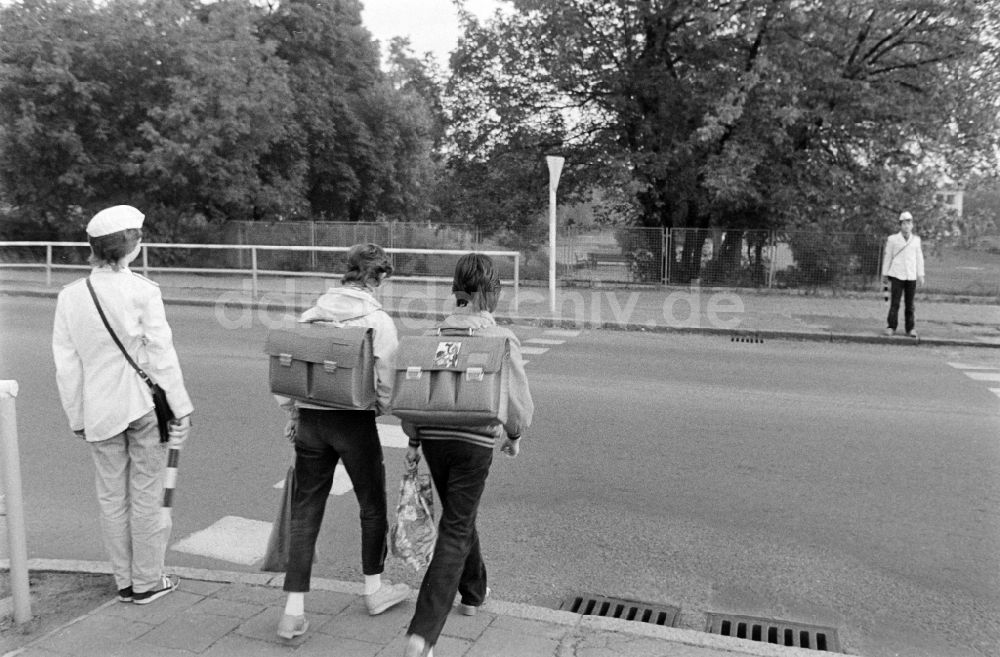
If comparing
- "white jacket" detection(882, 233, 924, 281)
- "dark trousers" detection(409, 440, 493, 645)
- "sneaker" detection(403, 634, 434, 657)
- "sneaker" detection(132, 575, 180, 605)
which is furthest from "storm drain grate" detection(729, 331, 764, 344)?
"sneaker" detection(403, 634, 434, 657)

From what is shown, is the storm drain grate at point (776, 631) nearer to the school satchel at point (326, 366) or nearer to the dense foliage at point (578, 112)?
the school satchel at point (326, 366)

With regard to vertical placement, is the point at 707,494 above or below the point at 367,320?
below

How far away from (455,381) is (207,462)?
3735 millimetres

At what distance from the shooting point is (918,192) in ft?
61.3

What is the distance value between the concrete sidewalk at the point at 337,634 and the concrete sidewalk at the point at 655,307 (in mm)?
8132

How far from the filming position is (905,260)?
1215cm

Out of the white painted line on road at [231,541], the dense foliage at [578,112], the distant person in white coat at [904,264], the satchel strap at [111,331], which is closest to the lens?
the satchel strap at [111,331]

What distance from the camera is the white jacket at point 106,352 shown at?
343cm

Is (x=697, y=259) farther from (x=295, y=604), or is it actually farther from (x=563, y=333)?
(x=295, y=604)

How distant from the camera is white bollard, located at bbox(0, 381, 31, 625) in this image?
3.30 metres

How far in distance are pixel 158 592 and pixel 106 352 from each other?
3.74ft

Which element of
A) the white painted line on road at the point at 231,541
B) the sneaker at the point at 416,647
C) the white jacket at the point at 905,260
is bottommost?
the white painted line on road at the point at 231,541

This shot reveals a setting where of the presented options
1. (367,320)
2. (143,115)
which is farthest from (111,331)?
(143,115)

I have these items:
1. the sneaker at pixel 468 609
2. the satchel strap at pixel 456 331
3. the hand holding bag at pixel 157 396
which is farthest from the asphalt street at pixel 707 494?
the satchel strap at pixel 456 331
